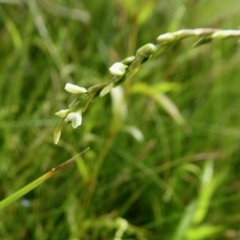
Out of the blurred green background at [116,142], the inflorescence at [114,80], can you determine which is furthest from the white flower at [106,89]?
the blurred green background at [116,142]

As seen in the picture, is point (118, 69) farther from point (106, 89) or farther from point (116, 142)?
point (116, 142)

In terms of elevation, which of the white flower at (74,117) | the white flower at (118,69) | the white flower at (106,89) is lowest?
the white flower at (74,117)

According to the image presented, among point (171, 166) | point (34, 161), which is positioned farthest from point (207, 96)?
point (34, 161)

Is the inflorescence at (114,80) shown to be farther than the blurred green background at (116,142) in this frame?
No

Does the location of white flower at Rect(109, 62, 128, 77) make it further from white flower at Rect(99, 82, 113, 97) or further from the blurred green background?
the blurred green background

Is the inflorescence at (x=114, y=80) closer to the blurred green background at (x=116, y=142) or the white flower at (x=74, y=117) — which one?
the white flower at (x=74, y=117)

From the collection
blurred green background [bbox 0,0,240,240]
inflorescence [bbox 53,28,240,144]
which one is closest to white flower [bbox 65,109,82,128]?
inflorescence [bbox 53,28,240,144]
